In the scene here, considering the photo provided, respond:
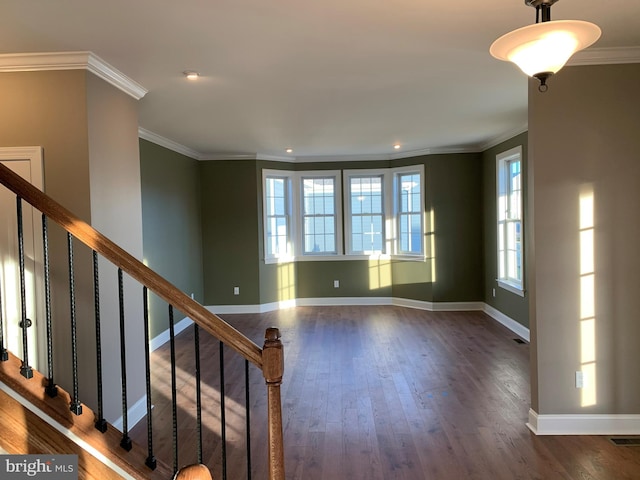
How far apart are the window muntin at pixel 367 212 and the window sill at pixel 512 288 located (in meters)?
2.18

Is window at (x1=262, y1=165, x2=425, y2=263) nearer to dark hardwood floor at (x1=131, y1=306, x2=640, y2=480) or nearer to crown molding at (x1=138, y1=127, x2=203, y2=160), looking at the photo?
crown molding at (x1=138, y1=127, x2=203, y2=160)

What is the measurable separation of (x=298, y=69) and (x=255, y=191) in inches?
172

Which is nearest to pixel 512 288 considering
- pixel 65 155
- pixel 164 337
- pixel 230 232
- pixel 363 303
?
pixel 363 303

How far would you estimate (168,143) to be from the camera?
5953 mm

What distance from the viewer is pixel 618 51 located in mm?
2930

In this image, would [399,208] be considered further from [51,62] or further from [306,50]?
[51,62]

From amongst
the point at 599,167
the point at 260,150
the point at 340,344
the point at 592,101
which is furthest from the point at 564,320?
the point at 260,150

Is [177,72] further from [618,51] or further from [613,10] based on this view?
[618,51]

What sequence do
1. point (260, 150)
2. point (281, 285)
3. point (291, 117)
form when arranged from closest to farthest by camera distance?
point (291, 117), point (260, 150), point (281, 285)

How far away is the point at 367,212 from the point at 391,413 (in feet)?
15.7

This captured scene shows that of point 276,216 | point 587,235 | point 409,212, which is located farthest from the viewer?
point 276,216

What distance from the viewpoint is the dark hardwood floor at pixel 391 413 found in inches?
110

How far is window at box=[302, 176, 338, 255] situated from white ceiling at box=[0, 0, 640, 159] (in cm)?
299

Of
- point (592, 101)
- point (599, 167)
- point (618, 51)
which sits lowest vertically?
point (599, 167)
